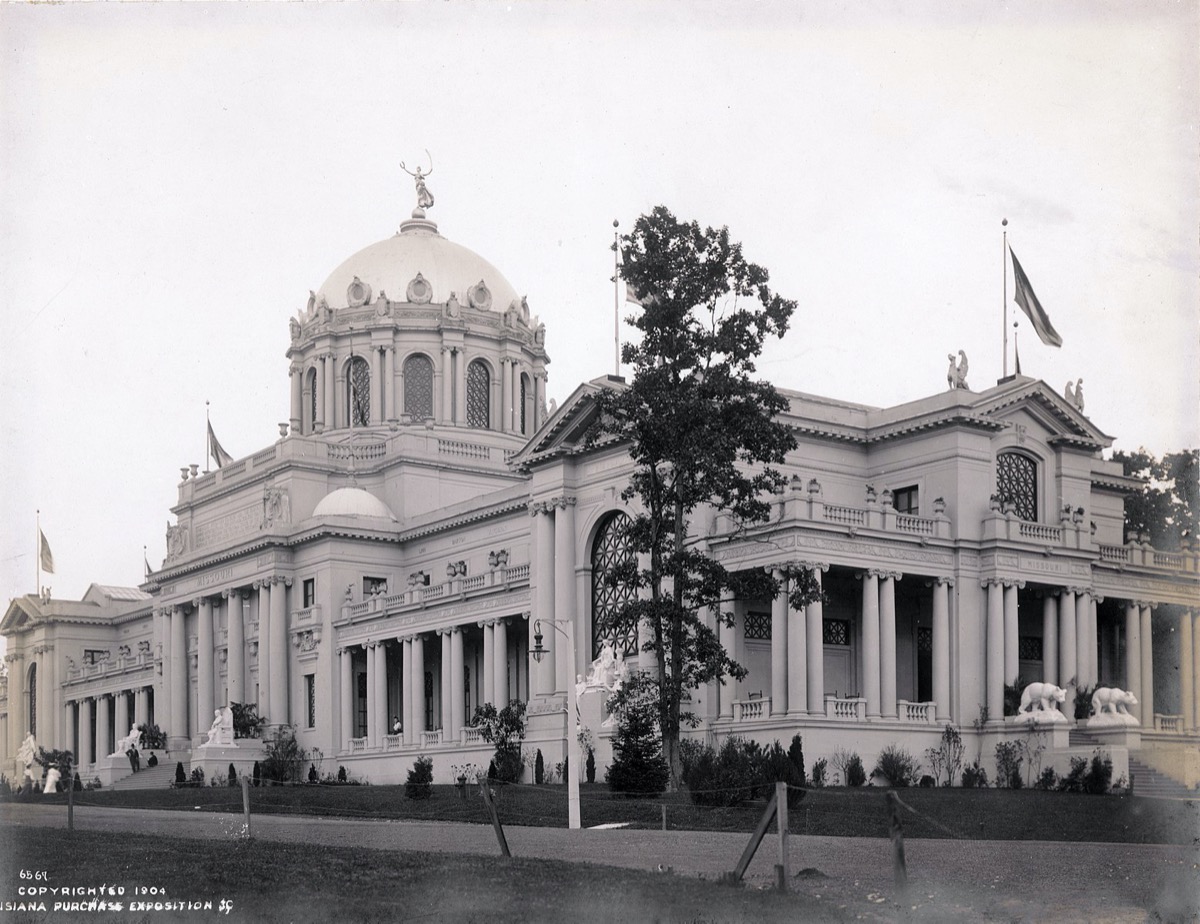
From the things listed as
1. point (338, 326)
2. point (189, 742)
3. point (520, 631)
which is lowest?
point (189, 742)

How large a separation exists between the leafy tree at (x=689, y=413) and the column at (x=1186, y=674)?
19999 millimetres

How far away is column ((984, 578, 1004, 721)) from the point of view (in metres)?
58.8

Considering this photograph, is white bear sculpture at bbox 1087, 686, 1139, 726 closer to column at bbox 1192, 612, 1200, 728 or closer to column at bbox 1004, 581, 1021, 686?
column at bbox 1004, 581, 1021, 686

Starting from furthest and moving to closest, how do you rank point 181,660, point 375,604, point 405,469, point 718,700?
1. point 181,660
2. point 405,469
3. point 375,604
4. point 718,700

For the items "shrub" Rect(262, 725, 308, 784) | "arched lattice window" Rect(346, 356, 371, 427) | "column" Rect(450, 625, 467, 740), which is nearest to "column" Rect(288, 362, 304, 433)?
"arched lattice window" Rect(346, 356, 371, 427)

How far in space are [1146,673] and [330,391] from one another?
1946 inches

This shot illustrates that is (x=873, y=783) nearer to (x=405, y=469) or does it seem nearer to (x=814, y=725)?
(x=814, y=725)

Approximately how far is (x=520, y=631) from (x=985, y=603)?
22.2 m

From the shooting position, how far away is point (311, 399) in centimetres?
9994

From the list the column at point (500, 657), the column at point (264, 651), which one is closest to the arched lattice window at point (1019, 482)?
the column at point (500, 657)

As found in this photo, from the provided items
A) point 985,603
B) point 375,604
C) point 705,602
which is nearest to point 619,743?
point 705,602

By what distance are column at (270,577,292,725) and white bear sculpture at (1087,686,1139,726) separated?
137 ft


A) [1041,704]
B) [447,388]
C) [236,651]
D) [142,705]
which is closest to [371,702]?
[236,651]

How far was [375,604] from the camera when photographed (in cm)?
8006
